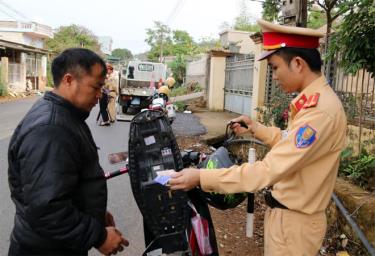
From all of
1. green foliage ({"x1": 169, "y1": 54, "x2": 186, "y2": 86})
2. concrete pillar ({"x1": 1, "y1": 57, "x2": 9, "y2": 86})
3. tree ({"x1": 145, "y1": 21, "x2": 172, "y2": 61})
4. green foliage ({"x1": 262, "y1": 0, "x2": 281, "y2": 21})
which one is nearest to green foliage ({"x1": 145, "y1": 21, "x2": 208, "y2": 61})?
tree ({"x1": 145, "y1": 21, "x2": 172, "y2": 61})

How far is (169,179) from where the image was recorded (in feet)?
5.98

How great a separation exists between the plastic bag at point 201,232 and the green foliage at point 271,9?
238 inches

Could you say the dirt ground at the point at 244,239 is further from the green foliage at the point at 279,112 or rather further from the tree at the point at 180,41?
the tree at the point at 180,41

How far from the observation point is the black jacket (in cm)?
158

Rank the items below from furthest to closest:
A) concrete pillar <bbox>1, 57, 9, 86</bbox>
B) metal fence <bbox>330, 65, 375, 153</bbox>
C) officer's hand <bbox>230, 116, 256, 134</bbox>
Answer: concrete pillar <bbox>1, 57, 9, 86</bbox> → metal fence <bbox>330, 65, 375, 153</bbox> → officer's hand <bbox>230, 116, 256, 134</bbox>

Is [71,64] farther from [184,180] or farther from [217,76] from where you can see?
[217,76]

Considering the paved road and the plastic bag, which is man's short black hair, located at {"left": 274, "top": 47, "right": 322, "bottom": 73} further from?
the paved road

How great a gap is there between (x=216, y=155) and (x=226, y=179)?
0.99 feet

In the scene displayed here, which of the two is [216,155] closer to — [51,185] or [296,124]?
[296,124]

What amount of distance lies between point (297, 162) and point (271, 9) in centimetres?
641

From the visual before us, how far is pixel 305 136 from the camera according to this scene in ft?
5.57

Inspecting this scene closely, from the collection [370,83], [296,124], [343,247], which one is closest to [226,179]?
[296,124]

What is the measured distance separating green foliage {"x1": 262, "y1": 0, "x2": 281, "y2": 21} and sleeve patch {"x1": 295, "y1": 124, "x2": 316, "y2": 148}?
6201 millimetres

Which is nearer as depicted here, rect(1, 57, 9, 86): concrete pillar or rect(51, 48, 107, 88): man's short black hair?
rect(51, 48, 107, 88): man's short black hair
